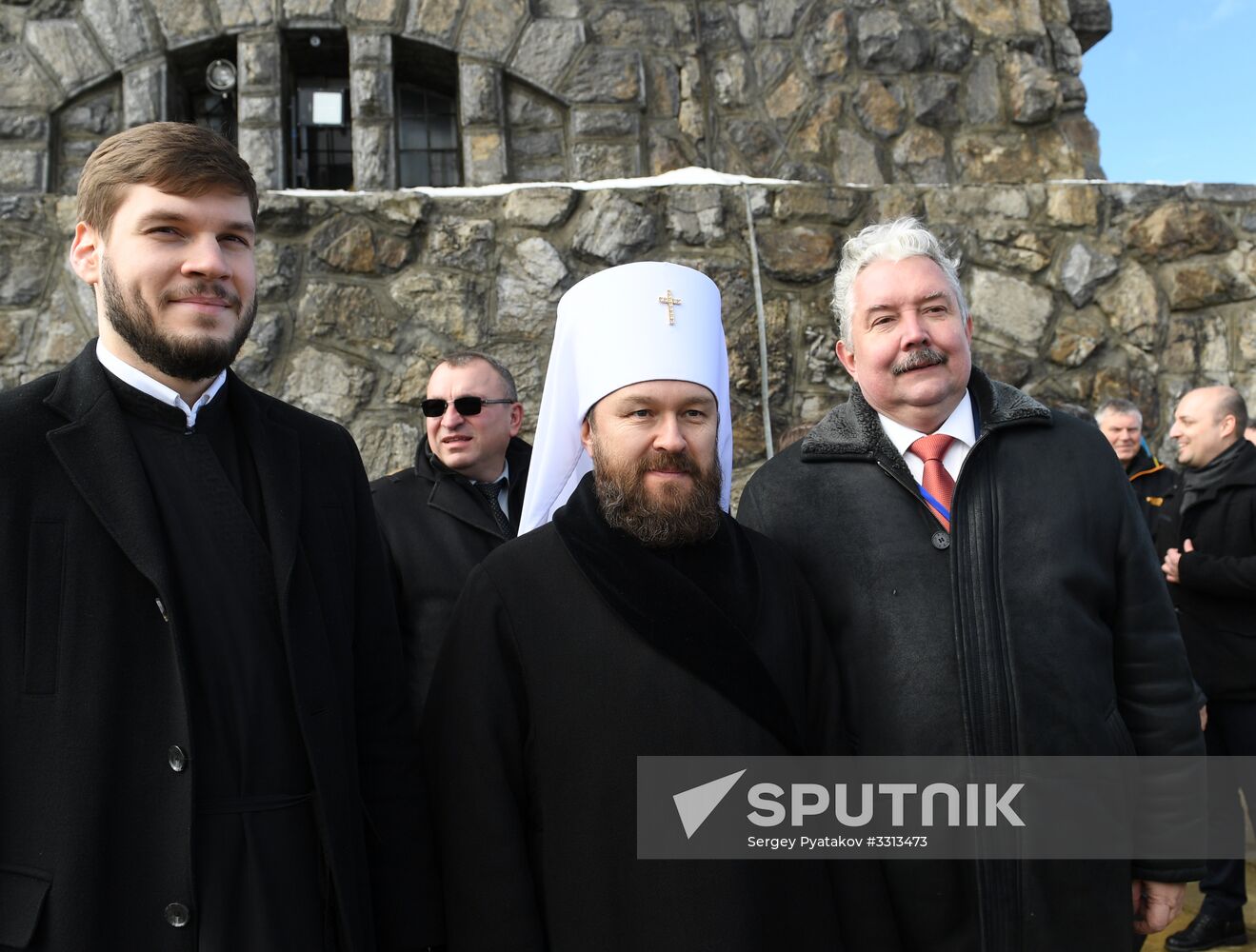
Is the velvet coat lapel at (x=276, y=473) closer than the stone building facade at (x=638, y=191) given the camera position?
Yes

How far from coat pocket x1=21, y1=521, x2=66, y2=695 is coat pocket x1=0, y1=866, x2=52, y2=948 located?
0.23 meters

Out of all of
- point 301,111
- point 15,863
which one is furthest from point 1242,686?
point 301,111

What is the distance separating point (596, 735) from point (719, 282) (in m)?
3.51

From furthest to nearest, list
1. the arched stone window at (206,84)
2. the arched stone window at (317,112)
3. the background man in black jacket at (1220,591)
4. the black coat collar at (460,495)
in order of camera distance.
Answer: the arched stone window at (317,112) < the arched stone window at (206,84) < the background man in black jacket at (1220,591) < the black coat collar at (460,495)

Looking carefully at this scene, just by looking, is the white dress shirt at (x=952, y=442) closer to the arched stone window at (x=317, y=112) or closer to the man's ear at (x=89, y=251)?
the man's ear at (x=89, y=251)

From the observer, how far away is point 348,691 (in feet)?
5.56

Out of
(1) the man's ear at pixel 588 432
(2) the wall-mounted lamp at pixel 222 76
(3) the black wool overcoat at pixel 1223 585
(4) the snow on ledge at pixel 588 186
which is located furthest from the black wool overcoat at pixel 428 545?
(2) the wall-mounted lamp at pixel 222 76

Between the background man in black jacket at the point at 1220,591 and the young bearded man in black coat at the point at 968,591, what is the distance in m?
1.94

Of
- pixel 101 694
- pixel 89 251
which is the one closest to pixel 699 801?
pixel 101 694

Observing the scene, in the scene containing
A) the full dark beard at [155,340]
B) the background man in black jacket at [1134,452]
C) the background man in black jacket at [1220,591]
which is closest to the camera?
the full dark beard at [155,340]

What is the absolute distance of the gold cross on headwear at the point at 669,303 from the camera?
6.75ft

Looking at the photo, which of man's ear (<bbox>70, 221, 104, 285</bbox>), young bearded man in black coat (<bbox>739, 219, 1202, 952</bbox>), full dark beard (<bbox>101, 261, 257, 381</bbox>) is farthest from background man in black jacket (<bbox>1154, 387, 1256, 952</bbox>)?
man's ear (<bbox>70, 221, 104, 285</bbox>)

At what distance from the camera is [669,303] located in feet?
6.88

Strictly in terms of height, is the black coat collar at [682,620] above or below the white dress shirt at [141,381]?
below
